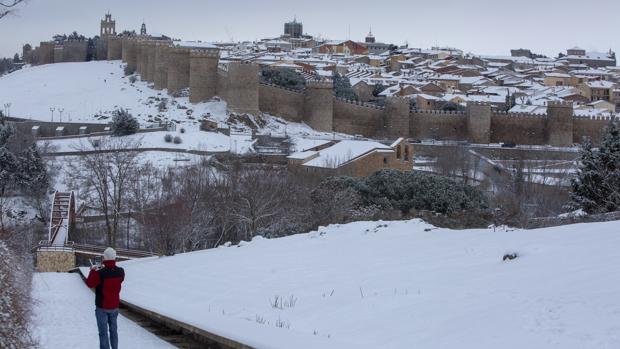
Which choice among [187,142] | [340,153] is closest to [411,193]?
[340,153]

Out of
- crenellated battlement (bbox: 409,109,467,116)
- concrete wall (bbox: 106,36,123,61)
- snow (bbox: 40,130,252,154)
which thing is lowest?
snow (bbox: 40,130,252,154)

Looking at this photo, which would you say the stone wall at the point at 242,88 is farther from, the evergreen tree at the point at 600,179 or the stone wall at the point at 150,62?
the evergreen tree at the point at 600,179

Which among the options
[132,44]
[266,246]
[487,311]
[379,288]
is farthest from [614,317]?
[132,44]

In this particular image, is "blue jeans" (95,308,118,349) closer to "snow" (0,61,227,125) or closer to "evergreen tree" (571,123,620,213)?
"evergreen tree" (571,123,620,213)

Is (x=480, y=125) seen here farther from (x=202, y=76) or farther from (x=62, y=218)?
(x=62, y=218)

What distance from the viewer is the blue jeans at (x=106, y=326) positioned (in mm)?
5984

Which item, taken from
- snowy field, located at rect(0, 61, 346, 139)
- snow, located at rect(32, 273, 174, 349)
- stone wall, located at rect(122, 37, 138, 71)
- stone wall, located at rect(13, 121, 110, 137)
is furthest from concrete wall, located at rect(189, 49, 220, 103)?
snow, located at rect(32, 273, 174, 349)

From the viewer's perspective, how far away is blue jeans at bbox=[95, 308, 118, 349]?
19.6 ft

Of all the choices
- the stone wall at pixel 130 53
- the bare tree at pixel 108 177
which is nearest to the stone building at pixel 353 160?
the bare tree at pixel 108 177

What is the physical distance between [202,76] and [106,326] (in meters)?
32.8

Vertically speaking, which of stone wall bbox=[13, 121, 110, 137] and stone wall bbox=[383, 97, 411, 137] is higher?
stone wall bbox=[383, 97, 411, 137]

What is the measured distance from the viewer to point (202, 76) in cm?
3825

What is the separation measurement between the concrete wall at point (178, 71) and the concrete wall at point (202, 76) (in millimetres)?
1484

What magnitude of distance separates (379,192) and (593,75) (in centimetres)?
5536
